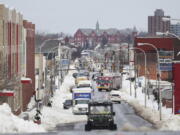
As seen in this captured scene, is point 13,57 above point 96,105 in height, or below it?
above

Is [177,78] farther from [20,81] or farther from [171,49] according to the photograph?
[171,49]

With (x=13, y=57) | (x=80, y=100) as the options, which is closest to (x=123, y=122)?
(x=13, y=57)

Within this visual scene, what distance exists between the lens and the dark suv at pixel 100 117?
39594 millimetres

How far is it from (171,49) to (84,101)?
56.9 m

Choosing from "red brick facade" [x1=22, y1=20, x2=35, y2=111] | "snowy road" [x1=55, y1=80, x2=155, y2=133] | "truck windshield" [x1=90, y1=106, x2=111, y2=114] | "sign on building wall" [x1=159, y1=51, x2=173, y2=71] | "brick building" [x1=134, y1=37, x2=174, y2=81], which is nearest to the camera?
"truck windshield" [x1=90, y1=106, x2=111, y2=114]

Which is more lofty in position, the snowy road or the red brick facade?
the red brick facade

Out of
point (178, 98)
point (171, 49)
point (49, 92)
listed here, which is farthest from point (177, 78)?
point (171, 49)

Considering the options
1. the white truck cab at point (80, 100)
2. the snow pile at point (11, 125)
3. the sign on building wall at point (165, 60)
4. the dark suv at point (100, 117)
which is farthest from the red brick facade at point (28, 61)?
the sign on building wall at point (165, 60)

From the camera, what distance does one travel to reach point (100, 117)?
39.6 m

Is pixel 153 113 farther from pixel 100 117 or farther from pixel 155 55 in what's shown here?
pixel 155 55

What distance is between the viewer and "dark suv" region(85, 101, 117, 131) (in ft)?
130

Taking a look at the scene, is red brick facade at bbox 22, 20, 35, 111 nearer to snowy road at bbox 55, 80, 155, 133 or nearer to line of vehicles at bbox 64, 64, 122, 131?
line of vehicles at bbox 64, 64, 122, 131

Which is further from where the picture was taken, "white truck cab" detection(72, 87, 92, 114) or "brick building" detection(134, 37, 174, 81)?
"brick building" detection(134, 37, 174, 81)

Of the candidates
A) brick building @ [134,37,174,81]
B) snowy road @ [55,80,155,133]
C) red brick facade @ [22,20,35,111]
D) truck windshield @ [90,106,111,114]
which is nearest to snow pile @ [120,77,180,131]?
snowy road @ [55,80,155,133]
